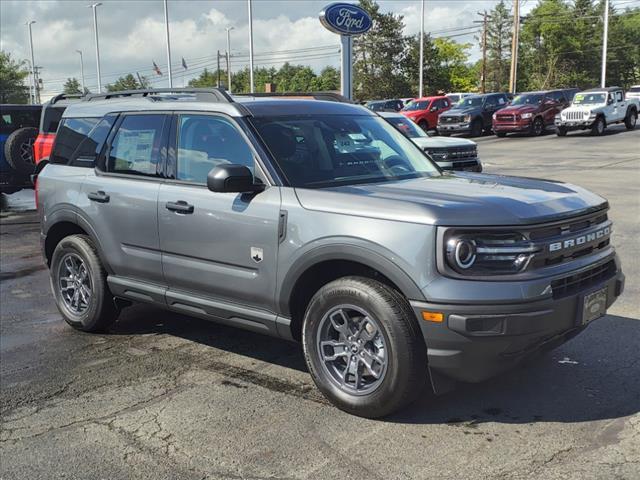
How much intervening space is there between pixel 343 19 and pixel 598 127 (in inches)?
559

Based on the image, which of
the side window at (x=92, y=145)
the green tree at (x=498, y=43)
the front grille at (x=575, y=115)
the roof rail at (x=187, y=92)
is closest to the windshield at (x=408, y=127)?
the roof rail at (x=187, y=92)

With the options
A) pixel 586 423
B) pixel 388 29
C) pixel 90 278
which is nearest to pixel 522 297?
pixel 586 423

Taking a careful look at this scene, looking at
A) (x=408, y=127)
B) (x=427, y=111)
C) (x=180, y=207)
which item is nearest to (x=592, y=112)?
(x=427, y=111)

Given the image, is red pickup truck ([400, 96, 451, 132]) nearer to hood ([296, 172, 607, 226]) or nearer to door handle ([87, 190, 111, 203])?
door handle ([87, 190, 111, 203])

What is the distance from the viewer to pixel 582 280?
381 centimetres

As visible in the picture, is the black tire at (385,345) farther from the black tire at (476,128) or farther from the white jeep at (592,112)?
the black tire at (476,128)

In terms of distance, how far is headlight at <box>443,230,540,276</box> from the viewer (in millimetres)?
3473

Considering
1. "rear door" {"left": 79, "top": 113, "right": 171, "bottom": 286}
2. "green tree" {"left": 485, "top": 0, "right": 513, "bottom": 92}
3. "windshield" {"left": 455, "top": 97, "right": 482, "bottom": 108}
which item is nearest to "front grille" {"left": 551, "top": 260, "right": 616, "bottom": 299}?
"rear door" {"left": 79, "top": 113, "right": 171, "bottom": 286}

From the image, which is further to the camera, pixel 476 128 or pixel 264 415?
pixel 476 128

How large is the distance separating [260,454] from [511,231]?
1.73 meters

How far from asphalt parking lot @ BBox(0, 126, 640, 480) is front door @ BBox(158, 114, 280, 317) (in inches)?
23.9

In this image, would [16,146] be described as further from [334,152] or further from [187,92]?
[334,152]

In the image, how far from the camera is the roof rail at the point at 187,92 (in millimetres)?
4812

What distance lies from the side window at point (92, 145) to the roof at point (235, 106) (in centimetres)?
9
